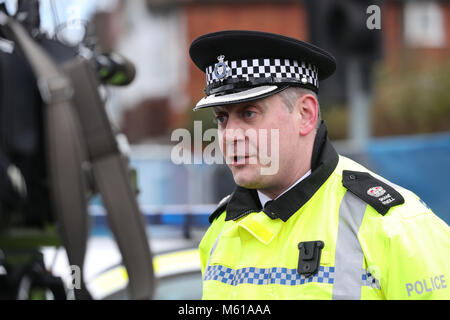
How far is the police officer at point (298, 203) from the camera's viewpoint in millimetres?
1347

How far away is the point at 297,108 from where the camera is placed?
58.6 inches

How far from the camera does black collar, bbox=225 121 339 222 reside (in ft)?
4.90

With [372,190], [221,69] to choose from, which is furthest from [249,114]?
[372,190]

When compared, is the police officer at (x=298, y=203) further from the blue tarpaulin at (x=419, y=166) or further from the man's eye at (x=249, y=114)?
the blue tarpaulin at (x=419, y=166)

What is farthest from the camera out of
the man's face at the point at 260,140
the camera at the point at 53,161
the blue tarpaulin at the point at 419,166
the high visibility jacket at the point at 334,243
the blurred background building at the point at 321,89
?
the blue tarpaulin at the point at 419,166

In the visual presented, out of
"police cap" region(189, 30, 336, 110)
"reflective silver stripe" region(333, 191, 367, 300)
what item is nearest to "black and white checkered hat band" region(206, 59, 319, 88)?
"police cap" region(189, 30, 336, 110)

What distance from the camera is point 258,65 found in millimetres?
1503

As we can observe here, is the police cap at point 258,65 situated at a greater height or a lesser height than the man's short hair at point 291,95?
greater

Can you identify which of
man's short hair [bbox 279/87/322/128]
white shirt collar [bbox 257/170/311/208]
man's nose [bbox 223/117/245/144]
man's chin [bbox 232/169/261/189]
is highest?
man's short hair [bbox 279/87/322/128]

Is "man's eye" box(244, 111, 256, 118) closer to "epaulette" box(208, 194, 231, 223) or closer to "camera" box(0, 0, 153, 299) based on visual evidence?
"epaulette" box(208, 194, 231, 223)

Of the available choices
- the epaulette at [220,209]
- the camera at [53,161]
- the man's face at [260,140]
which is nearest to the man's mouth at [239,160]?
the man's face at [260,140]

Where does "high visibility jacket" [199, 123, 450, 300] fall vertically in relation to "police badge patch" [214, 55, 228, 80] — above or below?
below

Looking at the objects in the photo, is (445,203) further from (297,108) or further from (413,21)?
(413,21)

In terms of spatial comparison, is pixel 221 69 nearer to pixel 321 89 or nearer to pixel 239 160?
pixel 239 160
